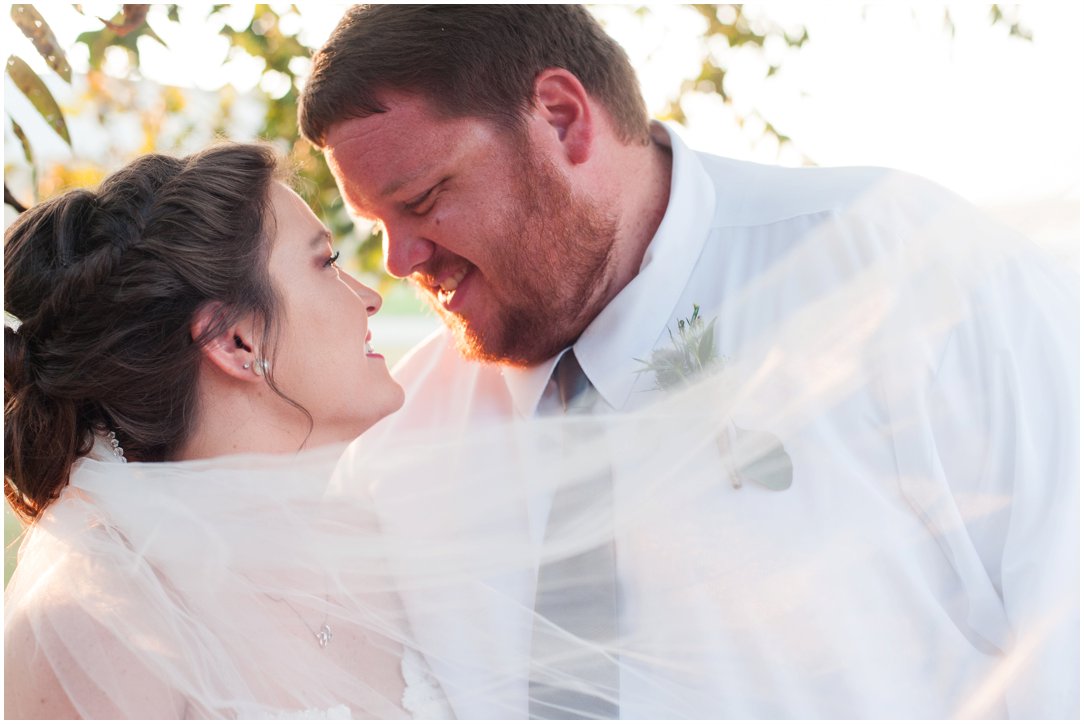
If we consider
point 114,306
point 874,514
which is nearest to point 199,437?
point 114,306

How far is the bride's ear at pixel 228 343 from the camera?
2330 millimetres

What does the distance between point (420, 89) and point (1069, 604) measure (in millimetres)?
1962

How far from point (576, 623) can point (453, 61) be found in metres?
Result: 1.48

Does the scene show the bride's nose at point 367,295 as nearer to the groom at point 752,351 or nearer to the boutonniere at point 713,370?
the groom at point 752,351

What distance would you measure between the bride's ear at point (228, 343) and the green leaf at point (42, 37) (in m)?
0.59

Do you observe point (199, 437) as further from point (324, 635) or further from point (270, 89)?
point (270, 89)

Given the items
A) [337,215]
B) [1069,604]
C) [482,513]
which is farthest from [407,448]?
[1069,604]

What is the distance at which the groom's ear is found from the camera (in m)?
2.83

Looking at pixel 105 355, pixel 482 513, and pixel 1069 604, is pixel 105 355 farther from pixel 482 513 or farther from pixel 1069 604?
pixel 1069 604

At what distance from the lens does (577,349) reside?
272 cm

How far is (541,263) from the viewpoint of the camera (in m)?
2.82

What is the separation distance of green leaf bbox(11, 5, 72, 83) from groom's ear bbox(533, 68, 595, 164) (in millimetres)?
A: 1164

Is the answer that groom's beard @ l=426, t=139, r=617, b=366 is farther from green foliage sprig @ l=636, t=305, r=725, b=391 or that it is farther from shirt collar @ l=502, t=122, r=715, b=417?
green foliage sprig @ l=636, t=305, r=725, b=391

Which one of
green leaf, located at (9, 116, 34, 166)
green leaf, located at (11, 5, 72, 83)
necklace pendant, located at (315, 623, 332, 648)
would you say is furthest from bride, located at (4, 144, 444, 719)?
green leaf, located at (11, 5, 72, 83)
